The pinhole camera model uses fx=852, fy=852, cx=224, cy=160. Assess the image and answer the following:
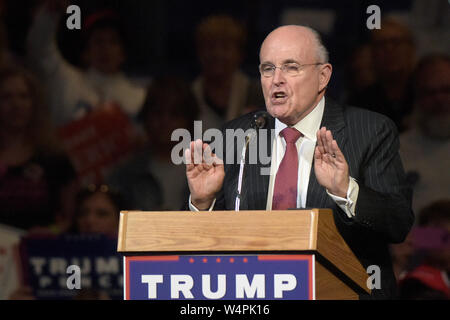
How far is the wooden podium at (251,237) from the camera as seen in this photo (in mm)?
2574

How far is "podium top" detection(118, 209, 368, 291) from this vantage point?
8.46ft

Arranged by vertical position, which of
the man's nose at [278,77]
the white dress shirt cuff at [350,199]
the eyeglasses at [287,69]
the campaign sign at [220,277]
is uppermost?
the eyeglasses at [287,69]

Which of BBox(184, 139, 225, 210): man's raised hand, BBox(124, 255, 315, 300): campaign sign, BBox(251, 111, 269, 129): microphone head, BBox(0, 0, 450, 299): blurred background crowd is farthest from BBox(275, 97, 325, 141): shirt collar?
BBox(0, 0, 450, 299): blurred background crowd

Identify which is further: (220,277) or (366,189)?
(366,189)

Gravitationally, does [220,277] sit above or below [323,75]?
below

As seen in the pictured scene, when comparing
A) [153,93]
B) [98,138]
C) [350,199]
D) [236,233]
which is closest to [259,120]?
[350,199]

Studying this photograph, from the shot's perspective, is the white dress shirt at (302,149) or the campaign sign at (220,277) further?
the white dress shirt at (302,149)

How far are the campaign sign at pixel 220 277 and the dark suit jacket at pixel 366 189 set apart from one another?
1.29ft

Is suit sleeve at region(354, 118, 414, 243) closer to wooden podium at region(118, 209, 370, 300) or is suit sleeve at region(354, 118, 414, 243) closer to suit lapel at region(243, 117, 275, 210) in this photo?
wooden podium at region(118, 209, 370, 300)

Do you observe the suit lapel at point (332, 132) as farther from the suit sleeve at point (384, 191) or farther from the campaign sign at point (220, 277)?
the campaign sign at point (220, 277)

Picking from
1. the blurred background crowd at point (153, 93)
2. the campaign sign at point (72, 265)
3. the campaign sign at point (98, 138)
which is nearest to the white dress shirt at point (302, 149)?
the blurred background crowd at point (153, 93)

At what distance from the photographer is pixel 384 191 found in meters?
3.05

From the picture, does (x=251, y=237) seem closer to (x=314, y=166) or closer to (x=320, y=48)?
(x=314, y=166)

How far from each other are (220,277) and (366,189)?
61cm
